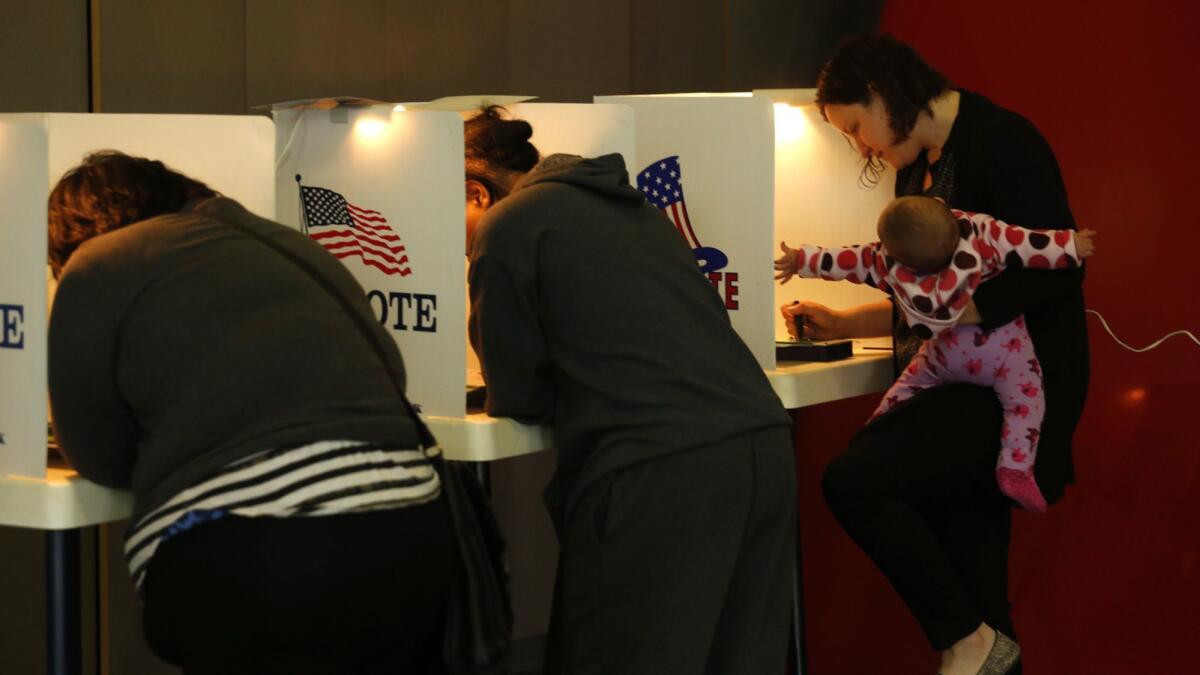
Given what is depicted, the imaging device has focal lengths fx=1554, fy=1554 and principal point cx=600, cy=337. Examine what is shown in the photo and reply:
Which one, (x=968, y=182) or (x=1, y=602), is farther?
(x=1, y=602)

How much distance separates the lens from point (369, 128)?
2.58m

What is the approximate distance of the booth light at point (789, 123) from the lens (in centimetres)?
341

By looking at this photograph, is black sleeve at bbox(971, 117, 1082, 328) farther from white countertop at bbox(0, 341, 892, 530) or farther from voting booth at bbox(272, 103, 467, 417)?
voting booth at bbox(272, 103, 467, 417)

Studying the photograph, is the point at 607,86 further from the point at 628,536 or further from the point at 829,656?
the point at 628,536

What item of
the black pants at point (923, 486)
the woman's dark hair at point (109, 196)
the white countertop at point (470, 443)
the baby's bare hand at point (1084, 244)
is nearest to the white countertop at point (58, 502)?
the white countertop at point (470, 443)

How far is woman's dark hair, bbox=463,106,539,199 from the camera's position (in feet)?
8.53

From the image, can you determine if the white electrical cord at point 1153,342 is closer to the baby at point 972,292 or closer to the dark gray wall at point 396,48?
the baby at point 972,292

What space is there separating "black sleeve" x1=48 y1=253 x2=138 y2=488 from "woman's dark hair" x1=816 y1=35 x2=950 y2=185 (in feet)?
5.32

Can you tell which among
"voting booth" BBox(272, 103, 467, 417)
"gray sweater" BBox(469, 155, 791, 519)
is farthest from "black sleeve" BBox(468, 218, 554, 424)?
"voting booth" BBox(272, 103, 467, 417)

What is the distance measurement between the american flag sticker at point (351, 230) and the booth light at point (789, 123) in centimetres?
116

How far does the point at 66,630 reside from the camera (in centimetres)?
211

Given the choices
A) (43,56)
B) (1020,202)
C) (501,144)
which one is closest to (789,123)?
(1020,202)

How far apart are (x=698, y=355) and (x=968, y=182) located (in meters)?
0.88

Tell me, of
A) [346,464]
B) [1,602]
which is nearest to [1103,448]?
[346,464]
